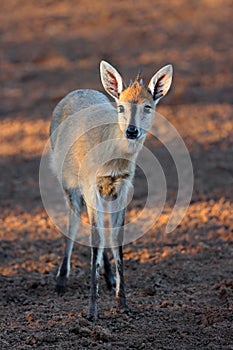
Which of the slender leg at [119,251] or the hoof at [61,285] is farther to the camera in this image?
the hoof at [61,285]

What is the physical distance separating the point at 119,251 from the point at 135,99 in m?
1.56

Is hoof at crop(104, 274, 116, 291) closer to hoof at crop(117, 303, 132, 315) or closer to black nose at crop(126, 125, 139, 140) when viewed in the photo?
hoof at crop(117, 303, 132, 315)

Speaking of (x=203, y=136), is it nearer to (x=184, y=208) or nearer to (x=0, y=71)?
(x=184, y=208)

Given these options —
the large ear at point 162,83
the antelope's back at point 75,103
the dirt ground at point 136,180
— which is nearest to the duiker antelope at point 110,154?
the large ear at point 162,83

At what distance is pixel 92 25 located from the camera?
2198cm

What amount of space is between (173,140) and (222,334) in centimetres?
816

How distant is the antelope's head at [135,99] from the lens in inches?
271

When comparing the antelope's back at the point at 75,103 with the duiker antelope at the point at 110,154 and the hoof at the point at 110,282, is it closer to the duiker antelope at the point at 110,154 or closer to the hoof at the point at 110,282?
the duiker antelope at the point at 110,154

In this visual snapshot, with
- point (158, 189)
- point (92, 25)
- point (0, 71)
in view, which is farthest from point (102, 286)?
point (92, 25)

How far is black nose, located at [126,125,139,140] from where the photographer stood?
268 inches

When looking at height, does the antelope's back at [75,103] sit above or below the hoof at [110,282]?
above

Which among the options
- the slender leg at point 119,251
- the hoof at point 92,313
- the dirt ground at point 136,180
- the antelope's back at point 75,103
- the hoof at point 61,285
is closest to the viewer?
the dirt ground at point 136,180

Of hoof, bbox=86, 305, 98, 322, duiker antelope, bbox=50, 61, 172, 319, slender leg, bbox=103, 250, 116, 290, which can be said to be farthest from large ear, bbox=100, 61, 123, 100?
hoof, bbox=86, 305, 98, 322

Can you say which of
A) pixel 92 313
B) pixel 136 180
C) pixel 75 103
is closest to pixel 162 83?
pixel 75 103
